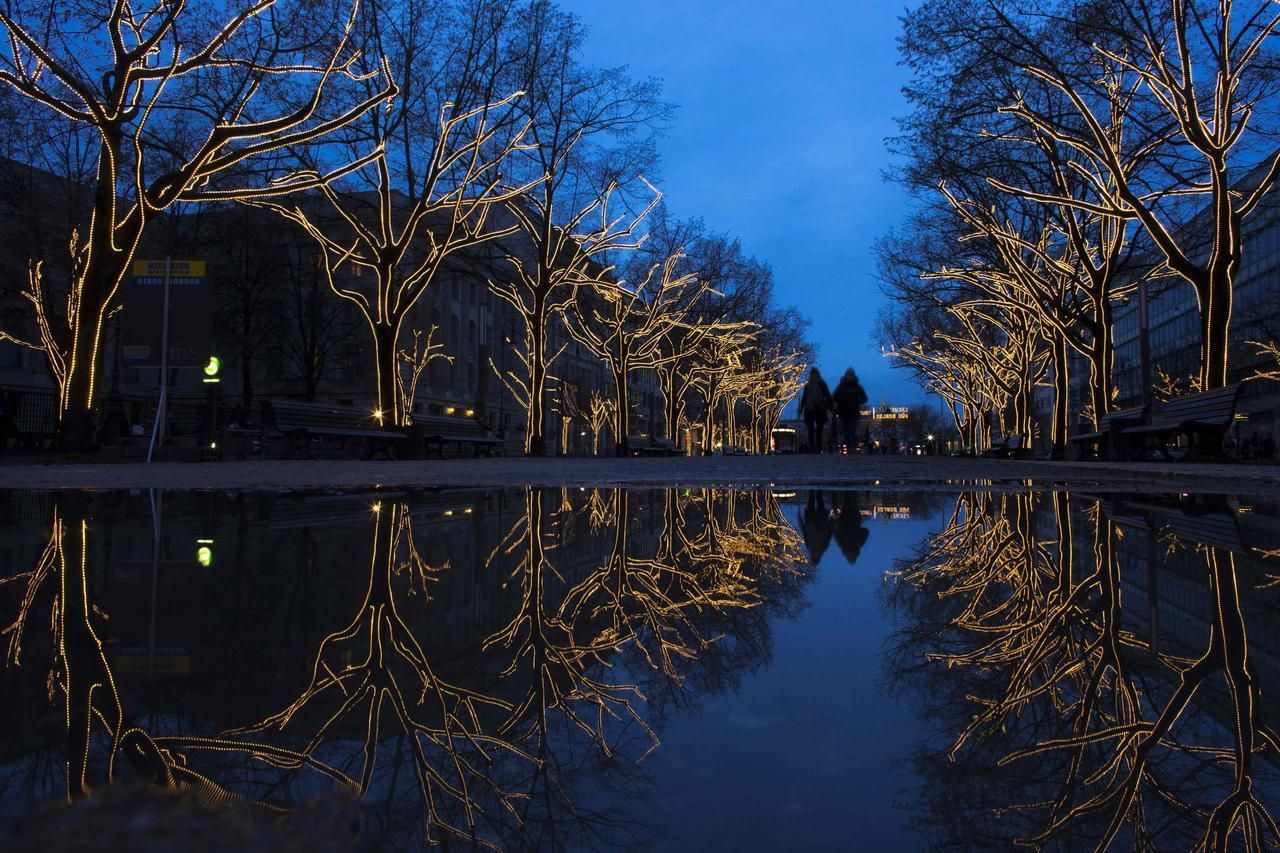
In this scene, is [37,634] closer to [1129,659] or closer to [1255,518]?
[1129,659]

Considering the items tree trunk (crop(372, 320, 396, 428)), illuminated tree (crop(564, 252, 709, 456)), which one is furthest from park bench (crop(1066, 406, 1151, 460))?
illuminated tree (crop(564, 252, 709, 456))

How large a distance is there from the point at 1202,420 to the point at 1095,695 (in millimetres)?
14153

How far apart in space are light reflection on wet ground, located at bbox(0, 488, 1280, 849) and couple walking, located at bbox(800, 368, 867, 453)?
26.7 metres

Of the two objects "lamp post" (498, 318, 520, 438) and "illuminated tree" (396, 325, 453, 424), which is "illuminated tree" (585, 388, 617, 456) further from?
"illuminated tree" (396, 325, 453, 424)

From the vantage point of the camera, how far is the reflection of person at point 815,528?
3766 millimetres

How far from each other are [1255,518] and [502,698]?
5.00m

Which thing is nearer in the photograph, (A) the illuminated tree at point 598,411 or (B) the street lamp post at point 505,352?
(B) the street lamp post at point 505,352

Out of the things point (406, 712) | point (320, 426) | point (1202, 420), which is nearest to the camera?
point (406, 712)

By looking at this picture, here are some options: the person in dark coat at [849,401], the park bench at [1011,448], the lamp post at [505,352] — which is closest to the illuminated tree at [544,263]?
the person in dark coat at [849,401]

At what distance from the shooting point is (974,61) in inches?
693

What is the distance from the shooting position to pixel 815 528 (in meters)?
4.73

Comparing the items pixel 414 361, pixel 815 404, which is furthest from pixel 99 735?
pixel 414 361

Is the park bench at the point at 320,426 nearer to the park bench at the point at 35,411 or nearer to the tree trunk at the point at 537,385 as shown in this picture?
the tree trunk at the point at 537,385

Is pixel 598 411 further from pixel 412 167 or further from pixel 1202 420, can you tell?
pixel 1202 420
